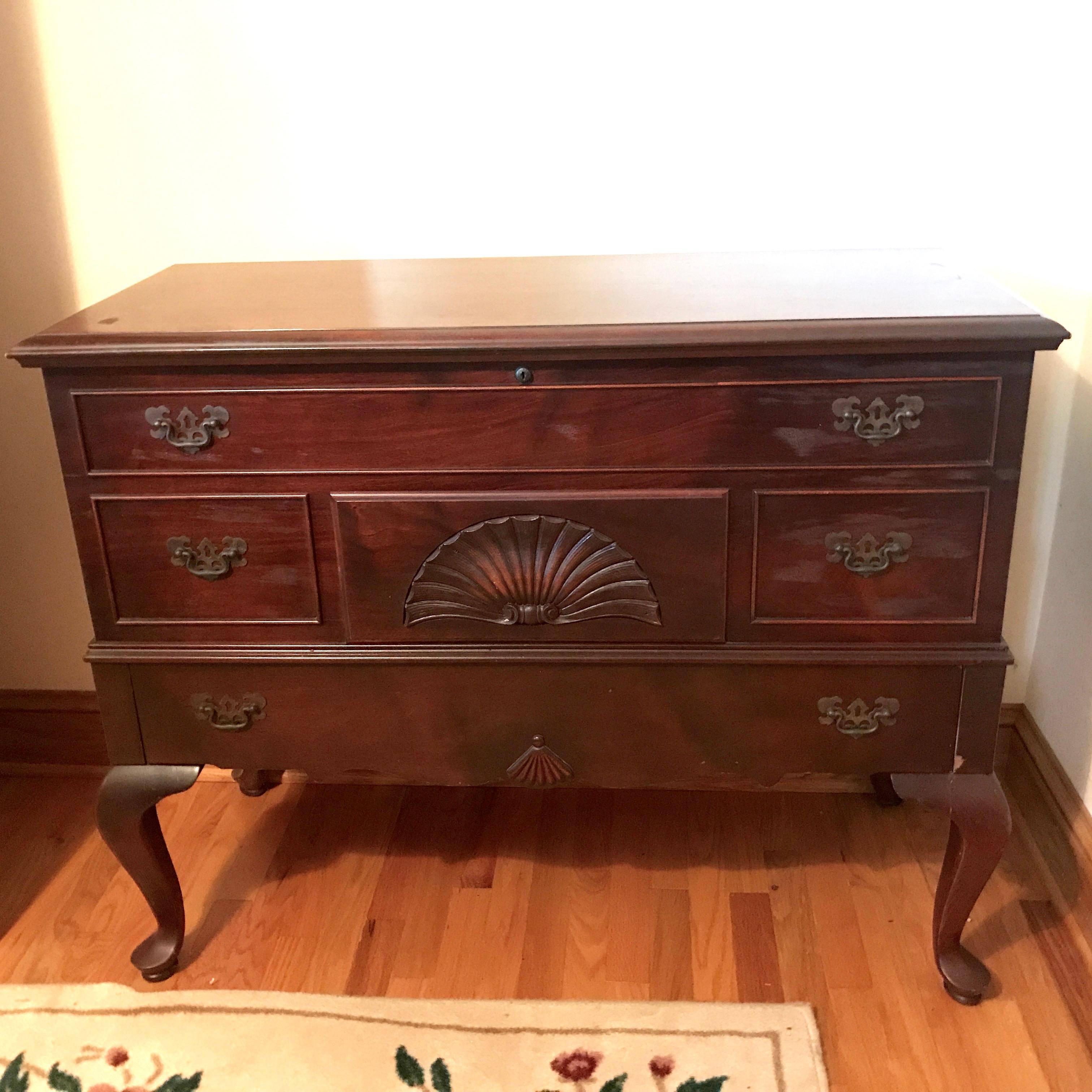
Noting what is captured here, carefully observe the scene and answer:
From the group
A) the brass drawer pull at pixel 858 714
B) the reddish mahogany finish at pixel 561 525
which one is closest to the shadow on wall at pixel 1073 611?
the reddish mahogany finish at pixel 561 525

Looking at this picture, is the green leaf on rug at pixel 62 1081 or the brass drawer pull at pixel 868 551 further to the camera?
the green leaf on rug at pixel 62 1081

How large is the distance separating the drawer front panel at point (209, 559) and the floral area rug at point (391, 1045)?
559 mm

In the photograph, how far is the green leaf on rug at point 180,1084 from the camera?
4.45 feet

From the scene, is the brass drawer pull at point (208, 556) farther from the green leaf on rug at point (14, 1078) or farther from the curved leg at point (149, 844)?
the green leaf on rug at point (14, 1078)

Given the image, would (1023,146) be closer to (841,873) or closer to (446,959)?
(841,873)

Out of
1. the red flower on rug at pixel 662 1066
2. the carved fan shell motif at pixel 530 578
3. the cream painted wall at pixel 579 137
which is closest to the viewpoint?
the carved fan shell motif at pixel 530 578

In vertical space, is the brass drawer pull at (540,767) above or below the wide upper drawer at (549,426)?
below

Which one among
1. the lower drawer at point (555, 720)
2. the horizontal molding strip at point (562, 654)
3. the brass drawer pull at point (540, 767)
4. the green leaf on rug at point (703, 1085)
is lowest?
the green leaf on rug at point (703, 1085)

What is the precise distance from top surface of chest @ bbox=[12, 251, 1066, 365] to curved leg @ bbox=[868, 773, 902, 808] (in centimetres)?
86

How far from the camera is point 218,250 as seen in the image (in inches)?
67.1

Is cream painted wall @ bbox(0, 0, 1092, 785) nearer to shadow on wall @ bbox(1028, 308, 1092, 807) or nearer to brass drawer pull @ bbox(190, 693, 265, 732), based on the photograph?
shadow on wall @ bbox(1028, 308, 1092, 807)

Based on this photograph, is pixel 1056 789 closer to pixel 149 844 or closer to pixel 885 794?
pixel 885 794

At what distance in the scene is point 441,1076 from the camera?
53.5 inches

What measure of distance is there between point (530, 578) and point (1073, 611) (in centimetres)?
91
